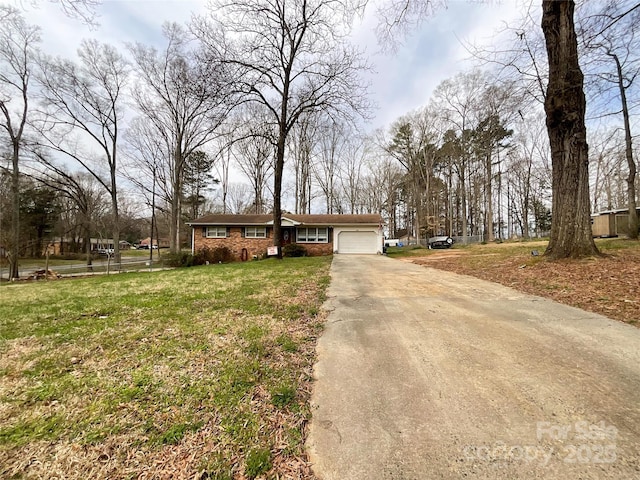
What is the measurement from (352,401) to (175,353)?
6.02 feet

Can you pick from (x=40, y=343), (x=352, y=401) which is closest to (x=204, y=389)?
(x=352, y=401)

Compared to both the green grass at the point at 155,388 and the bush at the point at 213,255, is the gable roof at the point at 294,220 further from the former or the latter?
the green grass at the point at 155,388

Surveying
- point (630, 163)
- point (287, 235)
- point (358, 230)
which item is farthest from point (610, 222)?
point (287, 235)

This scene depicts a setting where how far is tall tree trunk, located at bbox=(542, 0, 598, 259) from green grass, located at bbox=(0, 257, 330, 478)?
6682mm

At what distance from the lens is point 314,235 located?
19.1 metres

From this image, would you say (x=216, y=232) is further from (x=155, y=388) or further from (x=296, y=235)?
(x=155, y=388)

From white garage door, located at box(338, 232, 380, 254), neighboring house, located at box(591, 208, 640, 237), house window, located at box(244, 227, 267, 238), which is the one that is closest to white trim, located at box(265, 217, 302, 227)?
house window, located at box(244, 227, 267, 238)

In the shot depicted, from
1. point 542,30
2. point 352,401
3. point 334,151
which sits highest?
point 334,151

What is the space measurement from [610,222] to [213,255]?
27.4 metres

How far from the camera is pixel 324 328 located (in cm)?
339

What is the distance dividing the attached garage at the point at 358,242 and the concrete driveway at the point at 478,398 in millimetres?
15482

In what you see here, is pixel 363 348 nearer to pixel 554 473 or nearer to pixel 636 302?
pixel 554 473

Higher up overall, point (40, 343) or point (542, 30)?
point (542, 30)

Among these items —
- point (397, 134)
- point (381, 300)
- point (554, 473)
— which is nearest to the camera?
point (554, 473)
